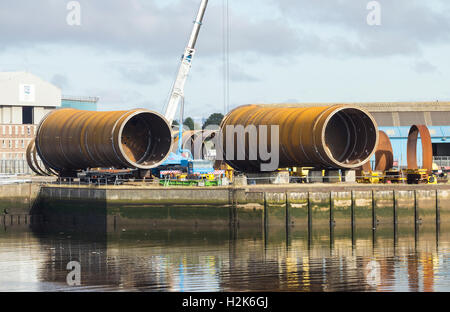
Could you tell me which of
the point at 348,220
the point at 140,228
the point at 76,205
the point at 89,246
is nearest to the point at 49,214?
the point at 76,205

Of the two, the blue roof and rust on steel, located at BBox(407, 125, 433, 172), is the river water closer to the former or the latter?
rust on steel, located at BBox(407, 125, 433, 172)

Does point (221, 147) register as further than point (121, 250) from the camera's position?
Yes

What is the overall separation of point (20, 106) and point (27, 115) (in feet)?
15.9

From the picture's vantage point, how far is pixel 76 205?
3322 inches

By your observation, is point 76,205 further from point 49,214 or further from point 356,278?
point 356,278

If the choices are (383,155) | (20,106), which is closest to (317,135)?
(383,155)

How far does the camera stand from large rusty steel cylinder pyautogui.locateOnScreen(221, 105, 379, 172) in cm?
8062

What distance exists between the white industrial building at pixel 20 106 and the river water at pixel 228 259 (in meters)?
77.2

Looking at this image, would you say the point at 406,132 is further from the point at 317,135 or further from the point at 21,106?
the point at 21,106

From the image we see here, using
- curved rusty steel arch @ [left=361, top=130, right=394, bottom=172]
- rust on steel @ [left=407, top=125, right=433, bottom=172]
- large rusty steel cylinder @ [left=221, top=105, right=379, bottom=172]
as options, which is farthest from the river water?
curved rusty steel arch @ [left=361, top=130, right=394, bottom=172]

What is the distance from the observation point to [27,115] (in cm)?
17150

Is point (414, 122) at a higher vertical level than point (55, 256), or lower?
higher

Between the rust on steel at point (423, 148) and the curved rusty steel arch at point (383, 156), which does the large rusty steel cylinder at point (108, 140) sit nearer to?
the curved rusty steel arch at point (383, 156)

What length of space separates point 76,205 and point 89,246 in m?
15.0
